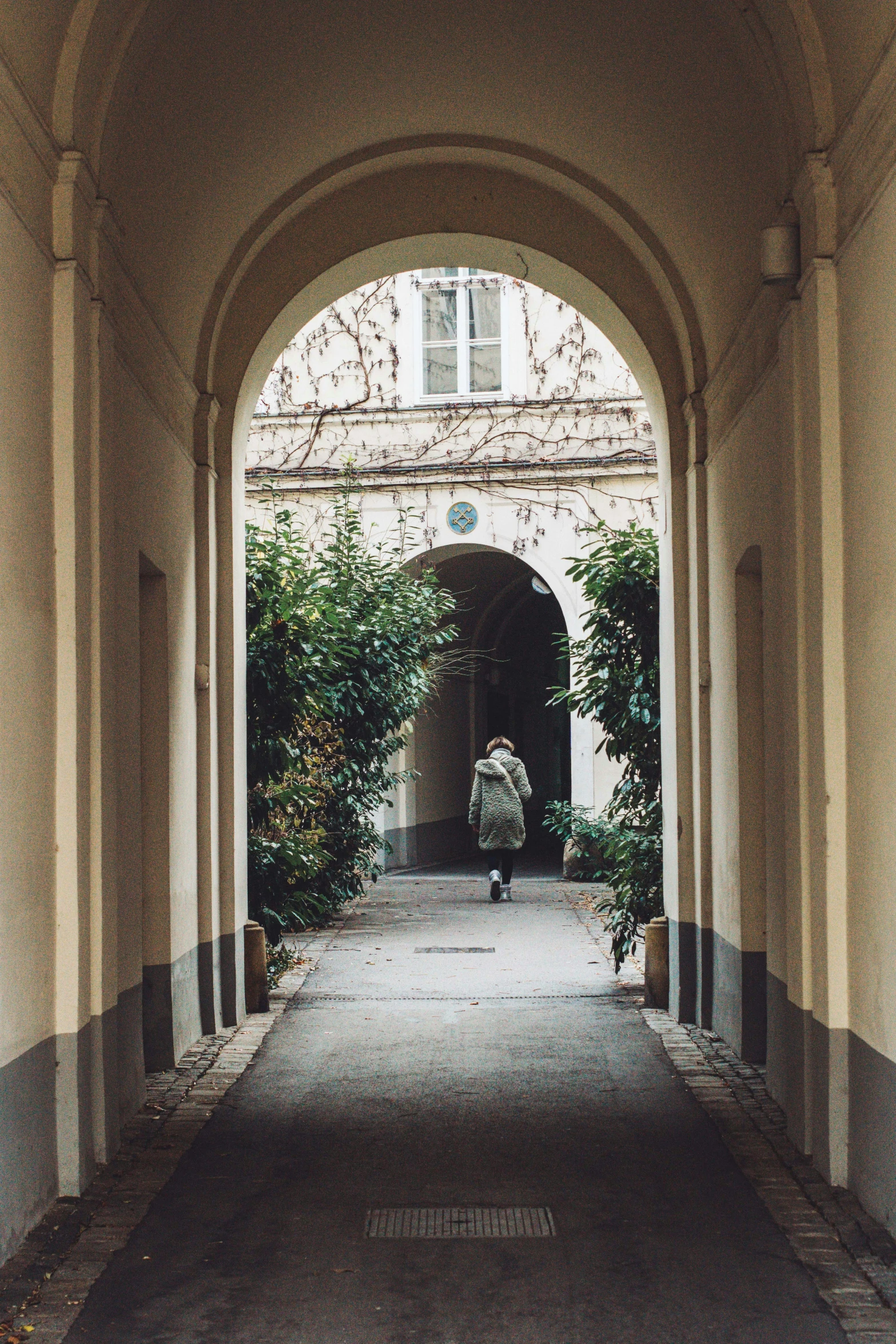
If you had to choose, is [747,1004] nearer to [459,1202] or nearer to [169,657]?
[459,1202]

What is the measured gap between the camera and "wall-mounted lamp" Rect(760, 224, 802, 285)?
18.6 feet

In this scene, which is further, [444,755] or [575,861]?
[444,755]

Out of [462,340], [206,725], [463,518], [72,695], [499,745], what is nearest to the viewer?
[72,695]

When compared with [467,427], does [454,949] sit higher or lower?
lower

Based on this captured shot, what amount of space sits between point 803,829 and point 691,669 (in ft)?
10.6

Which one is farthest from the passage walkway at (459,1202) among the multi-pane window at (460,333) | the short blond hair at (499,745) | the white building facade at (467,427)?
the multi-pane window at (460,333)

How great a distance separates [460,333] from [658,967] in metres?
11.8

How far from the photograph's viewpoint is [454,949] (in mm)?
12305

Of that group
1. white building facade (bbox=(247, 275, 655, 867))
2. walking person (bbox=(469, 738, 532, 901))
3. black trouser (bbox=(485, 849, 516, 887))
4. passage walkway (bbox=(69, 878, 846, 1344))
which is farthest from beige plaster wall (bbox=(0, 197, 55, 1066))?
white building facade (bbox=(247, 275, 655, 867))

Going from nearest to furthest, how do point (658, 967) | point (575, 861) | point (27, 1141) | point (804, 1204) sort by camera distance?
point (27, 1141) < point (804, 1204) < point (658, 967) < point (575, 861)

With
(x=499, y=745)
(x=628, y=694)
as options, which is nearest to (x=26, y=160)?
(x=628, y=694)

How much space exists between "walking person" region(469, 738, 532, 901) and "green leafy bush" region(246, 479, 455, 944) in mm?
1696

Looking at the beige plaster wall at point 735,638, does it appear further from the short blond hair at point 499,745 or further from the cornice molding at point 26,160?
the short blond hair at point 499,745

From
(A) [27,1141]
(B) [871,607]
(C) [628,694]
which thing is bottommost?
(A) [27,1141]
